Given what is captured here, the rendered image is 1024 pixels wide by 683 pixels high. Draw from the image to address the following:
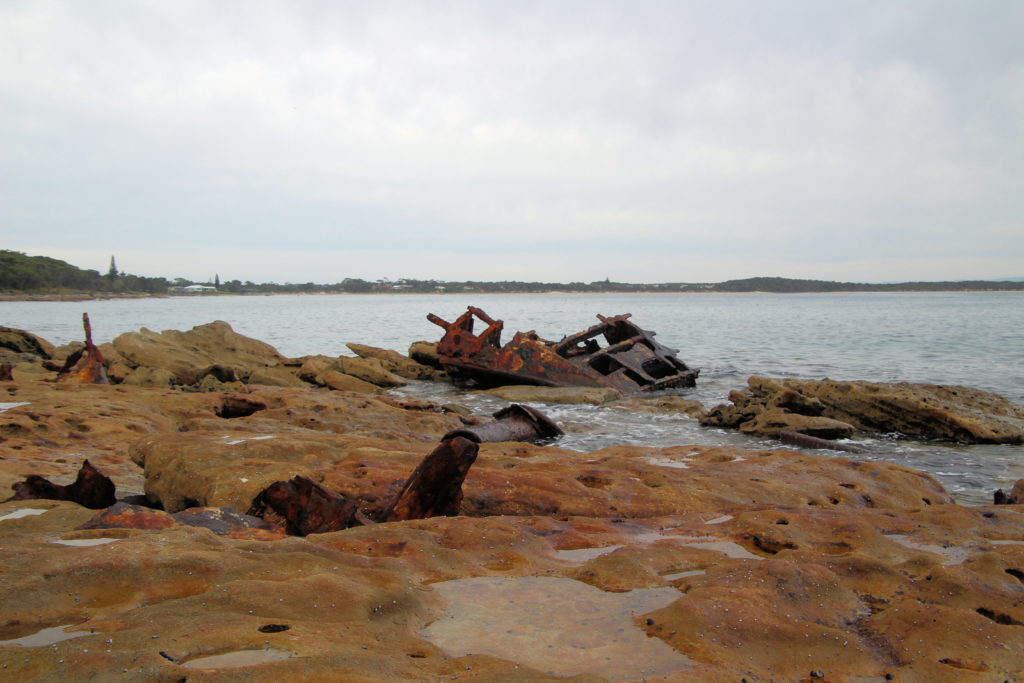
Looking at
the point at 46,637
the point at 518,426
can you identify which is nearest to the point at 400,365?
the point at 518,426

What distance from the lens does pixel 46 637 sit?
78.2 inches

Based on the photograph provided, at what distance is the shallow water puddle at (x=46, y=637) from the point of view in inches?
76.3

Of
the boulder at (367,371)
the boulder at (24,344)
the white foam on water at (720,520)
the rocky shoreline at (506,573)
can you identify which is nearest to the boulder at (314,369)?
the boulder at (367,371)

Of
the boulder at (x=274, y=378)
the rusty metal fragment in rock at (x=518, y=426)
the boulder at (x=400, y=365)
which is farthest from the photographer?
the boulder at (x=400, y=365)

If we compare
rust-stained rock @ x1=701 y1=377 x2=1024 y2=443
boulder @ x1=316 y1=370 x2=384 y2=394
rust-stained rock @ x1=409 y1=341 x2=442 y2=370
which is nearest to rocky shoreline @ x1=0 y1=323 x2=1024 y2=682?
rust-stained rock @ x1=701 y1=377 x2=1024 y2=443

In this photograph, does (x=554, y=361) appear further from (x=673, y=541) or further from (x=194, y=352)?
(x=673, y=541)

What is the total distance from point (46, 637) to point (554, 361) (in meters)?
12.3

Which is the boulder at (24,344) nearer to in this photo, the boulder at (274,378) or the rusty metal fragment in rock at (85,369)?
the boulder at (274,378)

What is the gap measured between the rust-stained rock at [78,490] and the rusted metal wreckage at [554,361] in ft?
34.7

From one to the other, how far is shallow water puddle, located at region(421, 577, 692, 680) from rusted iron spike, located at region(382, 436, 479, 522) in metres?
0.97

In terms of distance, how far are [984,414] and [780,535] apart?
794cm

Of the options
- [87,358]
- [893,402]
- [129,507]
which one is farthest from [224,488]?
[893,402]

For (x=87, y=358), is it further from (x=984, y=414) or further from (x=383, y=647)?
(x=984, y=414)

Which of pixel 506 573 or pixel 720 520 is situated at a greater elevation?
pixel 506 573
